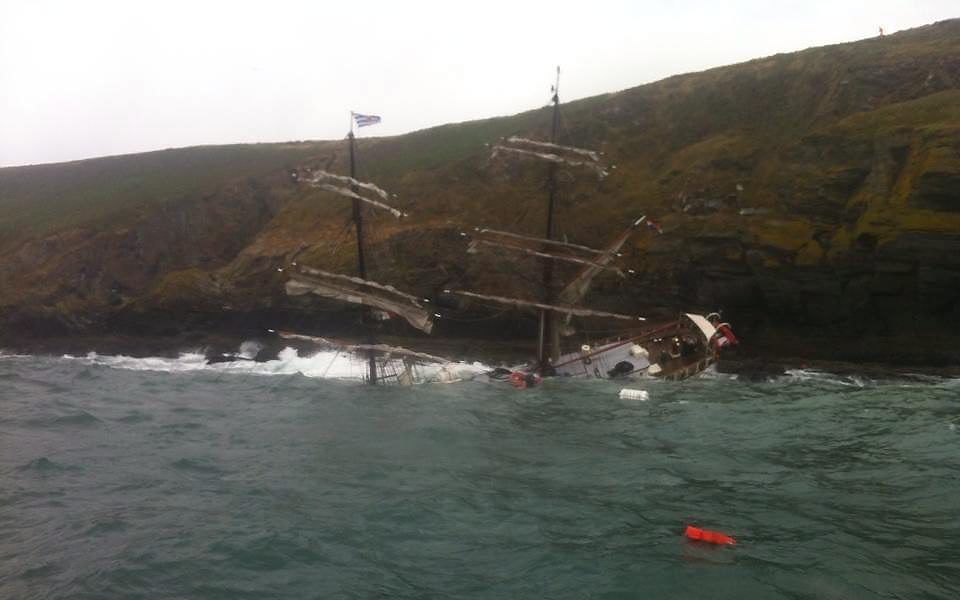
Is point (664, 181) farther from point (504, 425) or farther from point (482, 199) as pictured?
point (504, 425)

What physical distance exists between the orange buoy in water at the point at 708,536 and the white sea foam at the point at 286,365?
25.1 meters

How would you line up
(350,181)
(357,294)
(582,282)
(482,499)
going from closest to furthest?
1. (482,499)
2. (350,181)
3. (357,294)
4. (582,282)

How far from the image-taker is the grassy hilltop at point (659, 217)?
133 feet

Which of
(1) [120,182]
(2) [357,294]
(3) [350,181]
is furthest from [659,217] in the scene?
(1) [120,182]

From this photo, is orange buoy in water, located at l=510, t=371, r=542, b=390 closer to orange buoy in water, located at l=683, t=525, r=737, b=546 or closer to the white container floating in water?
the white container floating in water

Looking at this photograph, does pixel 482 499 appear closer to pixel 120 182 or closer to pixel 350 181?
pixel 350 181

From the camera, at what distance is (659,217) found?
51219 mm

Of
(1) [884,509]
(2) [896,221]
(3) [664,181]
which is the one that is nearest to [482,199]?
(3) [664,181]

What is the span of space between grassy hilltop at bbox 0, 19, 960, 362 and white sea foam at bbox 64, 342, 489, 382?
Result: 453 centimetres

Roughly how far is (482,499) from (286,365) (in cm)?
3341

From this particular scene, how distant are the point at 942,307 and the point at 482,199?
110 ft

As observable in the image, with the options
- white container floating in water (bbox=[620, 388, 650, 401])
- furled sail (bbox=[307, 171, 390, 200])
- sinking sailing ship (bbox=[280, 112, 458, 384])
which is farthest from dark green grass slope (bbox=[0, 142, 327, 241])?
white container floating in water (bbox=[620, 388, 650, 401])

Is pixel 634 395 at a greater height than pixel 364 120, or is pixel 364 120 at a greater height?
pixel 364 120

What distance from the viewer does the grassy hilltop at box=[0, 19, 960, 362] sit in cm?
4044
